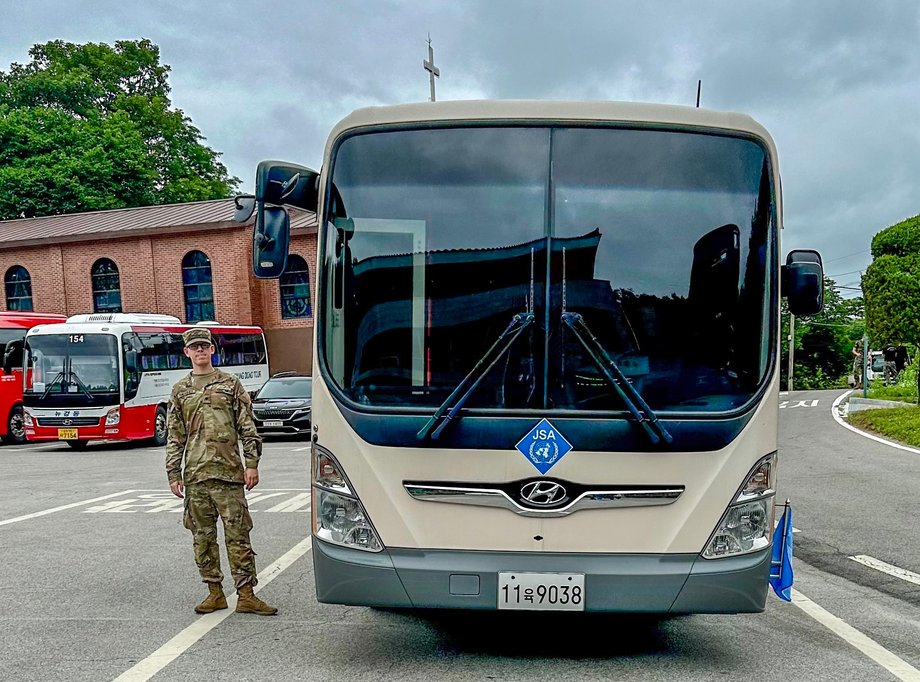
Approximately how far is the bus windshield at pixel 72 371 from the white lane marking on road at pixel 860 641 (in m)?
17.9

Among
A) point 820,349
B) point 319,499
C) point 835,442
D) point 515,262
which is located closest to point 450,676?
point 319,499

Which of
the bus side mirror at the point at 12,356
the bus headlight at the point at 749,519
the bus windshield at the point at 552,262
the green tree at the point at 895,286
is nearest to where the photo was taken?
the bus headlight at the point at 749,519

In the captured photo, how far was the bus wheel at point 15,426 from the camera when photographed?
24203mm

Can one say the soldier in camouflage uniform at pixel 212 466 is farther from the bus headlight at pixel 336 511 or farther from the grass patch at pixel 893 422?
the grass patch at pixel 893 422

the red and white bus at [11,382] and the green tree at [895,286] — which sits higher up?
the green tree at [895,286]

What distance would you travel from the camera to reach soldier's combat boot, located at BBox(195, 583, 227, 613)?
6180 millimetres

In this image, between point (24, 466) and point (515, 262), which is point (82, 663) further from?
point (24, 466)

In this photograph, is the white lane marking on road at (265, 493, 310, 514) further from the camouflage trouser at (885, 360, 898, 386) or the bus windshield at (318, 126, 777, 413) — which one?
the camouflage trouser at (885, 360, 898, 386)

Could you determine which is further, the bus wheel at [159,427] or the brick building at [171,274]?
the brick building at [171,274]

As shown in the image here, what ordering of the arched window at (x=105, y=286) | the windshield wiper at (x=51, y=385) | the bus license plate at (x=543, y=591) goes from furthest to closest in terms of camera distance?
the arched window at (x=105, y=286), the windshield wiper at (x=51, y=385), the bus license plate at (x=543, y=591)

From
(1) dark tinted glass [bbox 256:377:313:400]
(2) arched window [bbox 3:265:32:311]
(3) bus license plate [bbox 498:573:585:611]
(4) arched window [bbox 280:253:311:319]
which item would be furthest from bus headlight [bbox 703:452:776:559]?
(2) arched window [bbox 3:265:32:311]

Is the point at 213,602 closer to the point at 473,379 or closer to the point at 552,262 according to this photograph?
the point at 473,379

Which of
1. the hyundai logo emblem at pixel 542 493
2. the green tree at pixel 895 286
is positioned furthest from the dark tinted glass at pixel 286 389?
the hyundai logo emblem at pixel 542 493

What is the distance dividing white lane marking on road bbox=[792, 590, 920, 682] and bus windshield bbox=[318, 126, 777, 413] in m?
1.63
